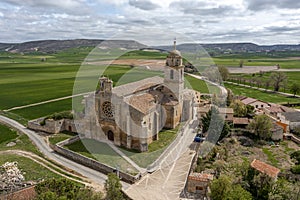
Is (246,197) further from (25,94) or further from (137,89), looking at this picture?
(25,94)

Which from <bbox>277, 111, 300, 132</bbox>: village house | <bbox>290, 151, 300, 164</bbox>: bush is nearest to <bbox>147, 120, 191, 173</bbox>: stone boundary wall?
<bbox>290, 151, 300, 164</bbox>: bush

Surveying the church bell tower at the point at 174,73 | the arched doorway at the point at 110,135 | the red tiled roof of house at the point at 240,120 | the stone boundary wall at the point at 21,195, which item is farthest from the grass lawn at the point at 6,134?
the red tiled roof of house at the point at 240,120

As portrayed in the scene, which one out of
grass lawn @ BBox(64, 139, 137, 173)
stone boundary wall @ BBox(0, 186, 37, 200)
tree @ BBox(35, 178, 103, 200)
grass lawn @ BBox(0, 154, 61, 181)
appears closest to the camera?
tree @ BBox(35, 178, 103, 200)

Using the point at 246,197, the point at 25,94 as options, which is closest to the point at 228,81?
the point at 25,94

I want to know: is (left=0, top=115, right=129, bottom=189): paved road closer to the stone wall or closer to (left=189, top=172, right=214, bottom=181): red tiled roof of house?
the stone wall

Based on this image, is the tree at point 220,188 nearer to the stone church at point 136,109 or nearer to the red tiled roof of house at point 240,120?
the stone church at point 136,109

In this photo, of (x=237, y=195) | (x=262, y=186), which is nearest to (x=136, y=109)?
(x=237, y=195)
